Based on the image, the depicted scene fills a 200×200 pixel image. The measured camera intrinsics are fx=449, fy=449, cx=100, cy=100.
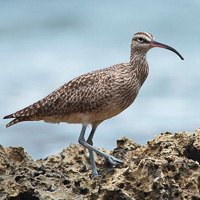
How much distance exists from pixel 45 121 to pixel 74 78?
158 cm

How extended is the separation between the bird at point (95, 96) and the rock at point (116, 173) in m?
0.82

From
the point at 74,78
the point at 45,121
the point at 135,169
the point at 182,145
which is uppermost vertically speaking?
the point at 74,78

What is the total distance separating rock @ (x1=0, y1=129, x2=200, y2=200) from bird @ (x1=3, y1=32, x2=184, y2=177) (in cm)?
82

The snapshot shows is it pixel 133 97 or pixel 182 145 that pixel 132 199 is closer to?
pixel 182 145

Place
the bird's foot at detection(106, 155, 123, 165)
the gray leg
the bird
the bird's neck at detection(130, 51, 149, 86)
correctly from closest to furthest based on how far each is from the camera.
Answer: the bird's foot at detection(106, 155, 123, 165) → the gray leg → the bird → the bird's neck at detection(130, 51, 149, 86)

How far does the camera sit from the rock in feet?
28.7

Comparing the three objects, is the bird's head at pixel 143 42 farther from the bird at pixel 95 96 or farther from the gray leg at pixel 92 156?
the gray leg at pixel 92 156

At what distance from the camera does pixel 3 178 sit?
10.6 m

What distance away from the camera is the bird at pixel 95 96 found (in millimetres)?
12227

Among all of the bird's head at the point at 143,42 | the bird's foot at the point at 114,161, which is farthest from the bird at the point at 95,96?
the bird's foot at the point at 114,161

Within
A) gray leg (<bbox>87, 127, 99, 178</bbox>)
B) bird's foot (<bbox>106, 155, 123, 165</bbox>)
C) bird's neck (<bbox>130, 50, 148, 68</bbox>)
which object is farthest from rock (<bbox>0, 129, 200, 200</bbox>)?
bird's neck (<bbox>130, 50, 148, 68</bbox>)

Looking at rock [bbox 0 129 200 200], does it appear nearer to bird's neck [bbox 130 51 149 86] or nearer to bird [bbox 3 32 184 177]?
bird [bbox 3 32 184 177]

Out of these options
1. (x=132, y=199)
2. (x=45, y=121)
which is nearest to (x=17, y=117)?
(x=45, y=121)

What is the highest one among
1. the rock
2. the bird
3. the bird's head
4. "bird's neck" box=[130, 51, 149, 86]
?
the bird's head
